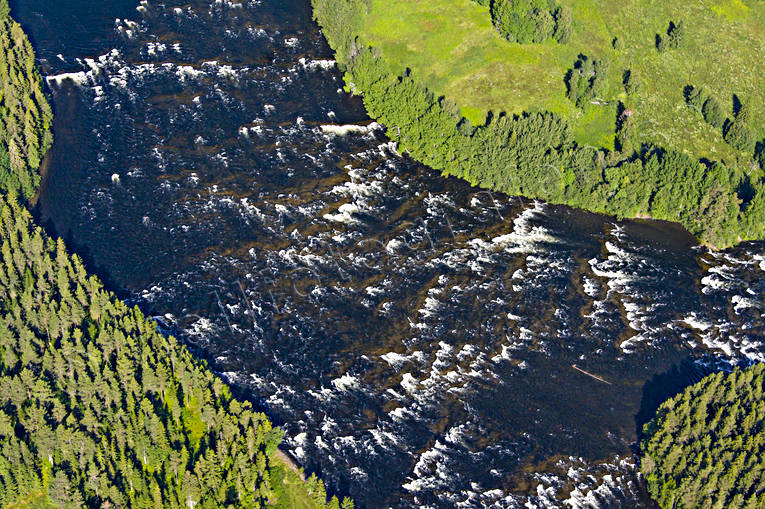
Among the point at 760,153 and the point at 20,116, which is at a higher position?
the point at 760,153

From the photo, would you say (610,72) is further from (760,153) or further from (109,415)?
(109,415)

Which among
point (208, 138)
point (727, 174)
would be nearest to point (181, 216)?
point (208, 138)

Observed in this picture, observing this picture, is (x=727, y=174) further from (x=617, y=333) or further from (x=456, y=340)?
(x=456, y=340)

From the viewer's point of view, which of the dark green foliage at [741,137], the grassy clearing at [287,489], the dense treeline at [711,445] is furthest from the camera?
the dark green foliage at [741,137]

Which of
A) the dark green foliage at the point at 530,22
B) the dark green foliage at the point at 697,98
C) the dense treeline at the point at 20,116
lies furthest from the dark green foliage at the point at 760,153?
the dense treeline at the point at 20,116

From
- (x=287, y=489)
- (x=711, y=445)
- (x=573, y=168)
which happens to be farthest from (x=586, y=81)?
(x=287, y=489)

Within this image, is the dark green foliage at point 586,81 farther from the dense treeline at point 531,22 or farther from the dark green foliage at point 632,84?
the dense treeline at point 531,22
